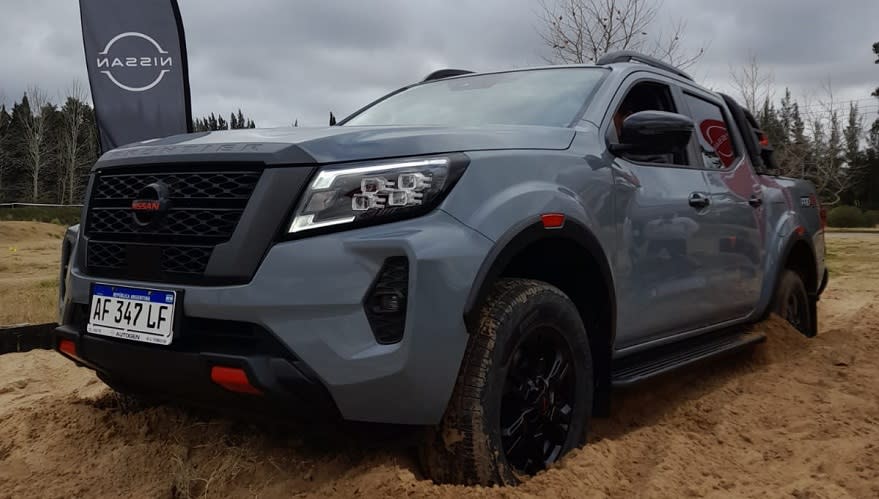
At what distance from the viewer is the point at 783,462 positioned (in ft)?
9.27

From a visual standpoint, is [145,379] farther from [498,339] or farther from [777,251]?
[777,251]

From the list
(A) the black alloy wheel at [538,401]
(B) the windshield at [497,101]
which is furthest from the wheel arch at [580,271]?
(B) the windshield at [497,101]

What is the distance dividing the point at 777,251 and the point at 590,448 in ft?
8.59

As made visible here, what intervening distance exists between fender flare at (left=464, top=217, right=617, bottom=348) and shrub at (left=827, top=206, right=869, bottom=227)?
3405cm

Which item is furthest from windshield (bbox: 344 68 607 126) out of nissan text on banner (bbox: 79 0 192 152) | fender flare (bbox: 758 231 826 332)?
nissan text on banner (bbox: 79 0 192 152)

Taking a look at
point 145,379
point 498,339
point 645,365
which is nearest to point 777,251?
point 645,365

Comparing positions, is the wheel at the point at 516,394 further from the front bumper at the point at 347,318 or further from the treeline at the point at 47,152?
the treeline at the point at 47,152

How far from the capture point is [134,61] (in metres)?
7.71

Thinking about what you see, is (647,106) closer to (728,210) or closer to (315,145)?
(728,210)

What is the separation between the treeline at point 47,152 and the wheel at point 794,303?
4122cm

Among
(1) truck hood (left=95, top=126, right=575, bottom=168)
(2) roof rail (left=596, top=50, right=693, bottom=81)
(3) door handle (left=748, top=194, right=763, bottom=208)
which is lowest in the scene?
(3) door handle (left=748, top=194, right=763, bottom=208)

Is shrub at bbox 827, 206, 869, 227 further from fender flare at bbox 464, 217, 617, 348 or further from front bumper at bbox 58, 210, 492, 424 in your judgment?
front bumper at bbox 58, 210, 492, 424

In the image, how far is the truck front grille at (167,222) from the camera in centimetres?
222

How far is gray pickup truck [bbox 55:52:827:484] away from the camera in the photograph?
2092 millimetres
